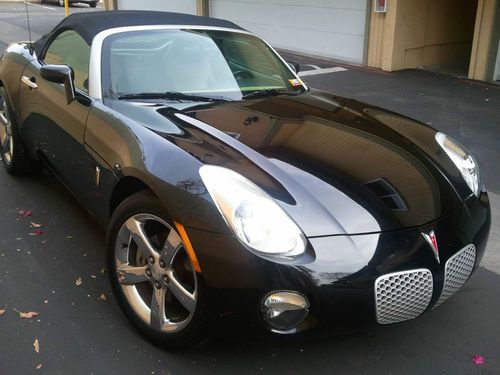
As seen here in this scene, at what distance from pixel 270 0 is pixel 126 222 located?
10444 mm

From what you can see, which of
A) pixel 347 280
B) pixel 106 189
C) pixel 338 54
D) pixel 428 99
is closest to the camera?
pixel 347 280

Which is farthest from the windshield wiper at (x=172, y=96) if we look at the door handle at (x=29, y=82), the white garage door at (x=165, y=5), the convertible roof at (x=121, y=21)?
the white garage door at (x=165, y=5)

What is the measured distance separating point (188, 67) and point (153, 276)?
1.50 meters

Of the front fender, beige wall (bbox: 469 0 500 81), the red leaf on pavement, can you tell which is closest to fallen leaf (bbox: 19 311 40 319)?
the red leaf on pavement

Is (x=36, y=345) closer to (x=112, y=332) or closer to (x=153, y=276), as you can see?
(x=112, y=332)

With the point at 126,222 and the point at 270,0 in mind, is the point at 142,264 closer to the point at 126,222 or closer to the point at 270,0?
the point at 126,222

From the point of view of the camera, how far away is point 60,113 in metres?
3.58

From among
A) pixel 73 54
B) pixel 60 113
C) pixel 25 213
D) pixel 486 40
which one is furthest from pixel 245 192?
pixel 486 40

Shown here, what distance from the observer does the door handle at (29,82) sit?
405 cm

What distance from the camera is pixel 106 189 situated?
9.71 feet

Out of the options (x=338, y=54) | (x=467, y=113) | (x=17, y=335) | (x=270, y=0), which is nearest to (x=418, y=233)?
(x=17, y=335)

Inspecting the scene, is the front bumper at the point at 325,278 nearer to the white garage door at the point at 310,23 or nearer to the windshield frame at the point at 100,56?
the windshield frame at the point at 100,56

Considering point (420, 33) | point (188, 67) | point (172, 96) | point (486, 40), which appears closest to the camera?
point (172, 96)

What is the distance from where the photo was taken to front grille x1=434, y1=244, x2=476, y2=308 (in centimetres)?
239
